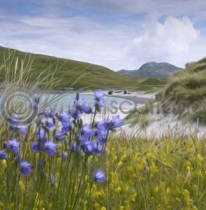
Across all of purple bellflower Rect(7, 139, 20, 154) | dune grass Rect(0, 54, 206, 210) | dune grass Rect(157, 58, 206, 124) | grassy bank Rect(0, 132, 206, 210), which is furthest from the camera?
dune grass Rect(157, 58, 206, 124)

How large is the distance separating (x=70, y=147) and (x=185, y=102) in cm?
1015

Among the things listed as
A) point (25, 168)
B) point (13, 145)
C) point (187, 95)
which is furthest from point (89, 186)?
point (187, 95)

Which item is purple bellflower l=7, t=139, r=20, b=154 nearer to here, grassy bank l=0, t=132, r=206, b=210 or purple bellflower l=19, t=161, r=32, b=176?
purple bellflower l=19, t=161, r=32, b=176

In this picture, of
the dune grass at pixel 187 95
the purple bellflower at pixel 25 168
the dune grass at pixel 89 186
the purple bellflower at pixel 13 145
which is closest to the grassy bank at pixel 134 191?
the dune grass at pixel 89 186

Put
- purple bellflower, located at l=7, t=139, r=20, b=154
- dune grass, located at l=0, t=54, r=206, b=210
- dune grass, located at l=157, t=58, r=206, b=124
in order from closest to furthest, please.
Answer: purple bellflower, located at l=7, t=139, r=20, b=154 → dune grass, located at l=0, t=54, r=206, b=210 → dune grass, located at l=157, t=58, r=206, b=124

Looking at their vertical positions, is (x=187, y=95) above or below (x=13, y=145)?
below

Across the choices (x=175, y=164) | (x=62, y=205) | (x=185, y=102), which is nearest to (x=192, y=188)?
(x=175, y=164)

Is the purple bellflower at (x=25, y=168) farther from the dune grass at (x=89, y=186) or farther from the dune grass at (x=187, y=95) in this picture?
the dune grass at (x=187, y=95)

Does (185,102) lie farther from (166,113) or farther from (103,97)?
(103,97)

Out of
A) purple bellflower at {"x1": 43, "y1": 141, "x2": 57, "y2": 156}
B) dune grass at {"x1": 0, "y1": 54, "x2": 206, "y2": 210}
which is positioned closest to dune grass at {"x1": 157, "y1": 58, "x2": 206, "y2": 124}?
dune grass at {"x1": 0, "y1": 54, "x2": 206, "y2": 210}

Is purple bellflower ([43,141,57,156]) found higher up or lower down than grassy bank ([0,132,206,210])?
higher up

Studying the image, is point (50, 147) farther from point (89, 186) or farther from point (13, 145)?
point (89, 186)

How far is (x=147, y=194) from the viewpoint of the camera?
3.82 meters

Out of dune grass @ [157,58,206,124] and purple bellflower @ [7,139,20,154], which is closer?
purple bellflower @ [7,139,20,154]
